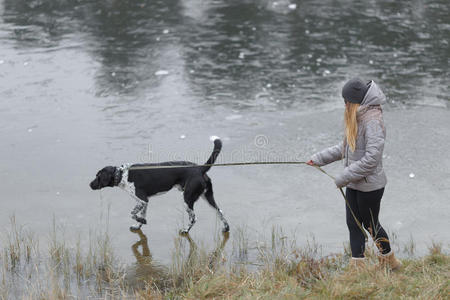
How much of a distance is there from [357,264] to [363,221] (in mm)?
342

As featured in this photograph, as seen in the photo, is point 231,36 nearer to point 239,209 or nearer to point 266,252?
point 239,209

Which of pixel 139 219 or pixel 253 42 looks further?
pixel 253 42

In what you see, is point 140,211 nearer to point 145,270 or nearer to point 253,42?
point 145,270

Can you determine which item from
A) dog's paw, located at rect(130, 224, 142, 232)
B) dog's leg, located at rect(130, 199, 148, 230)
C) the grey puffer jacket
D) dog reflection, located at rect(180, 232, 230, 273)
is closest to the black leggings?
the grey puffer jacket

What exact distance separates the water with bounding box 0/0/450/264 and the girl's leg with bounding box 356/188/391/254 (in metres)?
0.84

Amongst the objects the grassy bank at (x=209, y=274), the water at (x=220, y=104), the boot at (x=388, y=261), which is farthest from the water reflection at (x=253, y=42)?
the boot at (x=388, y=261)

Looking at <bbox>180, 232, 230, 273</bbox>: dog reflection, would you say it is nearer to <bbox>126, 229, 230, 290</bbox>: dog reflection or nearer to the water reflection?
<bbox>126, 229, 230, 290</bbox>: dog reflection

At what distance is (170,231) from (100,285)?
1271 millimetres

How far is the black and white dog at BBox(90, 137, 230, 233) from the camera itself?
605 cm

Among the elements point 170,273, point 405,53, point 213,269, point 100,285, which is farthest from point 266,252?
point 405,53

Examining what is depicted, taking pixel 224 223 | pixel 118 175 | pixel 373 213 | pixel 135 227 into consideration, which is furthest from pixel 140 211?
pixel 373 213

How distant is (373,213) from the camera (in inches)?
194

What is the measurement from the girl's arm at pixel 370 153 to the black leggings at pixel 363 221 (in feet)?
0.75

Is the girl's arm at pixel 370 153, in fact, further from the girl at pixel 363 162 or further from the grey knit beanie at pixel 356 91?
the grey knit beanie at pixel 356 91
